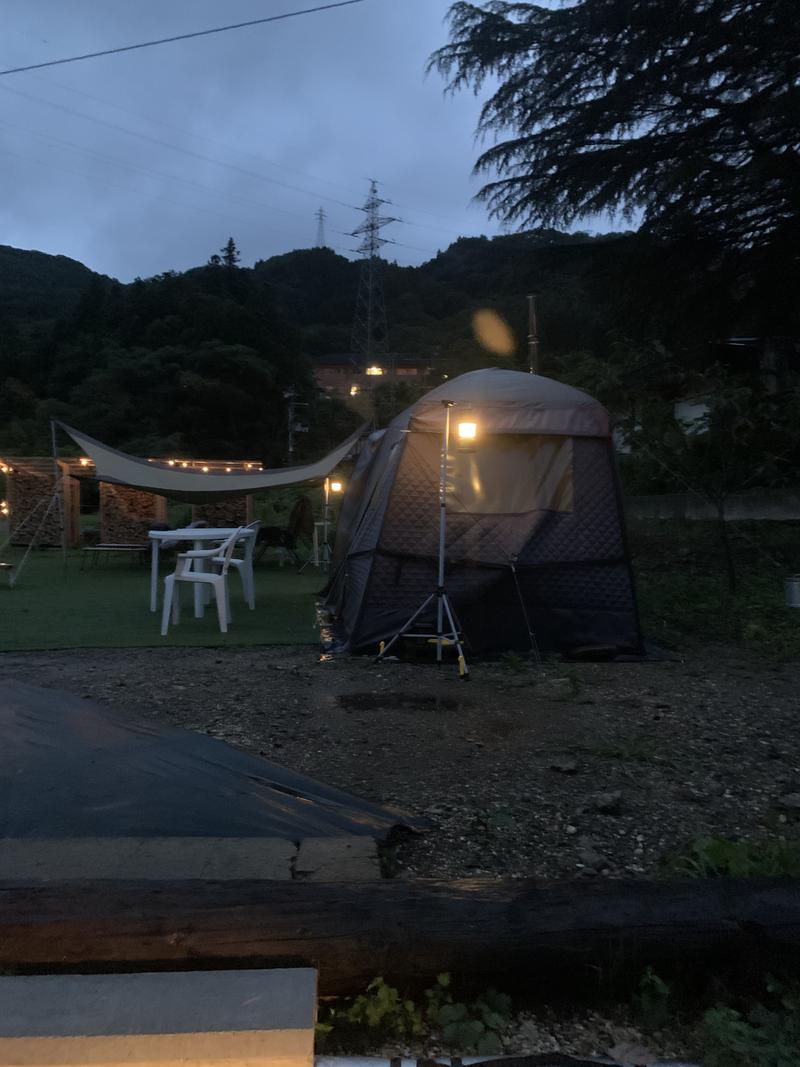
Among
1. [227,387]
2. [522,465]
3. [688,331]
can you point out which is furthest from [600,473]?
[227,387]

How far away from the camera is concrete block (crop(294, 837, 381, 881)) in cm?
227

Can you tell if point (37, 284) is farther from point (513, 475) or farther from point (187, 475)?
point (513, 475)

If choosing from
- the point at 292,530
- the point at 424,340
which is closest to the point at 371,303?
the point at 424,340

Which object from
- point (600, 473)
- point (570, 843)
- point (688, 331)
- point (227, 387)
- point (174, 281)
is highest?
point (174, 281)

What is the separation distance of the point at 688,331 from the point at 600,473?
5607mm

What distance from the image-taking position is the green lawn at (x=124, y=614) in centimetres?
630

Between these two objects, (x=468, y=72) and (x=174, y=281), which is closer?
(x=468, y=72)

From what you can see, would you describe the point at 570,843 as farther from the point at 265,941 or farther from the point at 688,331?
the point at 688,331

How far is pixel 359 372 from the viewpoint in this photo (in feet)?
165

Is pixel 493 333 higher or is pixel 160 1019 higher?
pixel 493 333

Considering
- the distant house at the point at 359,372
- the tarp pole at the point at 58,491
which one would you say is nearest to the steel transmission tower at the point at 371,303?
the distant house at the point at 359,372

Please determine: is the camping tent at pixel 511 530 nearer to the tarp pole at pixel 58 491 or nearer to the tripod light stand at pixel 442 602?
the tripod light stand at pixel 442 602

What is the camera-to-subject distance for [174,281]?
37531mm

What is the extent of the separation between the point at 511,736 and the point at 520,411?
2.56 m
